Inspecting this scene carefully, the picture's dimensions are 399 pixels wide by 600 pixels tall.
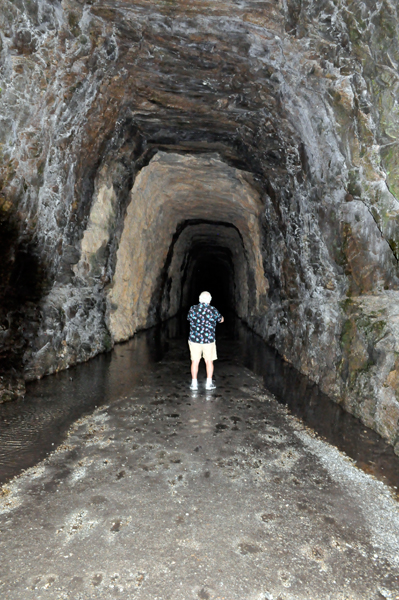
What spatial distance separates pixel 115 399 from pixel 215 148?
6.21m

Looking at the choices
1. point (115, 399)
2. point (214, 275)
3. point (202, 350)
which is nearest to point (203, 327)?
point (202, 350)

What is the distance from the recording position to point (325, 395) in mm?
7078

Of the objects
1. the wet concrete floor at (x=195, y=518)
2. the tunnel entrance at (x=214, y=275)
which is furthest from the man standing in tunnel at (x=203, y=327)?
the tunnel entrance at (x=214, y=275)

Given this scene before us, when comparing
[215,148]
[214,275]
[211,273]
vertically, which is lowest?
[214,275]

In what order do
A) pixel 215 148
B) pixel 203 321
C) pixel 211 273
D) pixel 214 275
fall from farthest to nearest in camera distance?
pixel 214 275 < pixel 211 273 < pixel 215 148 < pixel 203 321

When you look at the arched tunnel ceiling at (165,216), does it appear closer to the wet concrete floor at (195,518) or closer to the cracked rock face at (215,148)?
the cracked rock face at (215,148)

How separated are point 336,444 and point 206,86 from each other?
233 inches

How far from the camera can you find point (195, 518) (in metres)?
3.22

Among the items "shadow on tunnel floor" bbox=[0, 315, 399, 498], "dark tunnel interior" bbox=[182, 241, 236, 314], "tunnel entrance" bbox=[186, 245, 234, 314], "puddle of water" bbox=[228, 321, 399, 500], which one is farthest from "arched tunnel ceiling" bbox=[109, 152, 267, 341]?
"tunnel entrance" bbox=[186, 245, 234, 314]

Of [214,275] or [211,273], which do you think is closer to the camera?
[211,273]

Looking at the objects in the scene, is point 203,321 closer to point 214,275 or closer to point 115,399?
point 115,399

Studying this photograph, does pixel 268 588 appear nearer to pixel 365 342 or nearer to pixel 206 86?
pixel 365 342

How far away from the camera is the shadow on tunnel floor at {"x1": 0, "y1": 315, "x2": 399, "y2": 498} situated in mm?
4441

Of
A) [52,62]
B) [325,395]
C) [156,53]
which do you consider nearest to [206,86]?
[156,53]
